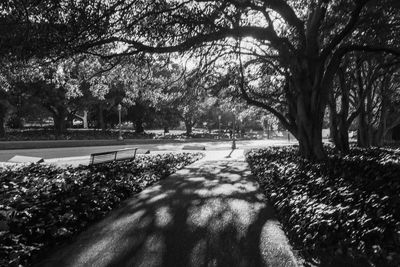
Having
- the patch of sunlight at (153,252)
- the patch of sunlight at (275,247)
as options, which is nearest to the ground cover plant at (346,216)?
the patch of sunlight at (275,247)

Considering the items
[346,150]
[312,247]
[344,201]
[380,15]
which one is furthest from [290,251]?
[346,150]

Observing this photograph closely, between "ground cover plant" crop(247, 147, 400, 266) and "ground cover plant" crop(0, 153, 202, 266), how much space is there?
11.5 feet

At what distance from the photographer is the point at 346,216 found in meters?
4.24

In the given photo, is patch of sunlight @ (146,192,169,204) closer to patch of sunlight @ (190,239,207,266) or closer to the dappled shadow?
the dappled shadow

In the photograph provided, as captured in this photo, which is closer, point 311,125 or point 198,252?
point 198,252

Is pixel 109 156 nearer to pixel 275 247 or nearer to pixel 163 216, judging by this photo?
pixel 163 216

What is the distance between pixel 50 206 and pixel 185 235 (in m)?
2.49

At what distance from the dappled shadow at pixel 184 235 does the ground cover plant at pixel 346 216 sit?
13.8 inches

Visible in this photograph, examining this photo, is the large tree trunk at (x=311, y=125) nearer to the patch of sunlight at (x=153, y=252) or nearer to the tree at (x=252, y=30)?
the tree at (x=252, y=30)

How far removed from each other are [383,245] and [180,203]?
4642mm

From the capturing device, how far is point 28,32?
22.2 feet

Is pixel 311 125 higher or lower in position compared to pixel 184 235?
higher

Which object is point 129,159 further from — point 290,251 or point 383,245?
point 383,245

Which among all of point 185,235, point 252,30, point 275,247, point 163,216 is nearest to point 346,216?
point 275,247
